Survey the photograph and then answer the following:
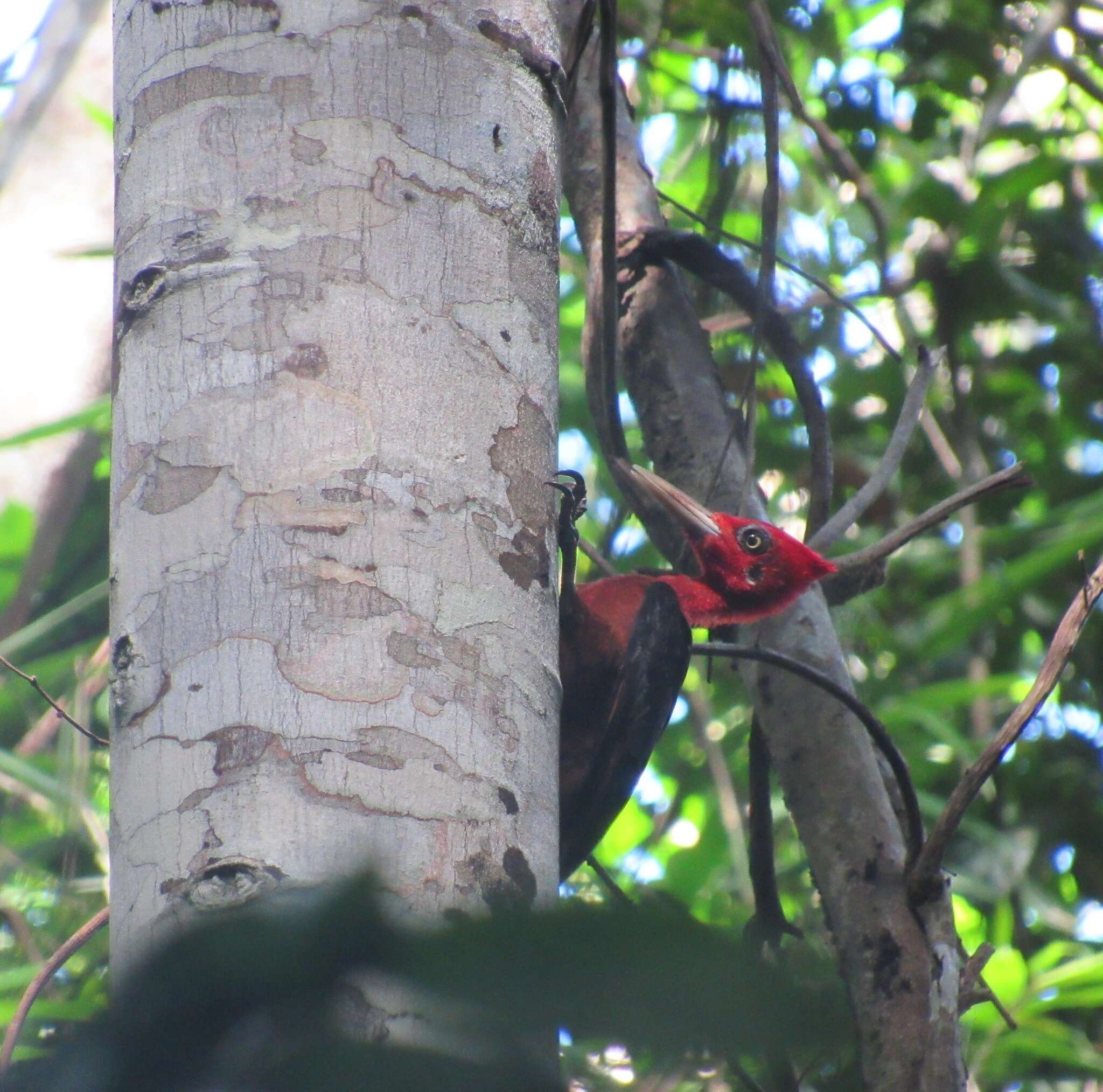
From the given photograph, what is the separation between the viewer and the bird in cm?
348

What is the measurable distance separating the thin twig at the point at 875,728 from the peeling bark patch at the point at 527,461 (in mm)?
884

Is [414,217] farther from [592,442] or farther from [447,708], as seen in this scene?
[592,442]

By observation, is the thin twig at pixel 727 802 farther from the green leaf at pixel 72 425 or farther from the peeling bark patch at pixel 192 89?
the peeling bark patch at pixel 192 89

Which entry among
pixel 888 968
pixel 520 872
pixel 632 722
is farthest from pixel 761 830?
pixel 520 872

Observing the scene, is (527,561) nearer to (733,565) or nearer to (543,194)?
(543,194)

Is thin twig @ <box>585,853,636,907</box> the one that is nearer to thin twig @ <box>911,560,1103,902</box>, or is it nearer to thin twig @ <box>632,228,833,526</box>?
thin twig @ <box>911,560,1103,902</box>

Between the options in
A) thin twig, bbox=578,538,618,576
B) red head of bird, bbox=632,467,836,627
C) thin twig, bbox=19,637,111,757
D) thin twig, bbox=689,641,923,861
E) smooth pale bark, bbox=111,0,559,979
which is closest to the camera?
smooth pale bark, bbox=111,0,559,979

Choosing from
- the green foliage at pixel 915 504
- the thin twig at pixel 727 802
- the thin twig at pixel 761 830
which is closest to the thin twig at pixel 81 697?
the green foliage at pixel 915 504

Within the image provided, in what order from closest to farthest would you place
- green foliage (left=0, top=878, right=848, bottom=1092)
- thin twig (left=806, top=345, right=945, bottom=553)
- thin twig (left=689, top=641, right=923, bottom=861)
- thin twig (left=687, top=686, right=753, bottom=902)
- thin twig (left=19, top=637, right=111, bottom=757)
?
green foliage (left=0, top=878, right=848, bottom=1092) < thin twig (left=689, top=641, right=923, bottom=861) < thin twig (left=806, top=345, right=945, bottom=553) < thin twig (left=19, top=637, right=111, bottom=757) < thin twig (left=687, top=686, right=753, bottom=902)

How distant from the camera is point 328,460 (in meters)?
1.59

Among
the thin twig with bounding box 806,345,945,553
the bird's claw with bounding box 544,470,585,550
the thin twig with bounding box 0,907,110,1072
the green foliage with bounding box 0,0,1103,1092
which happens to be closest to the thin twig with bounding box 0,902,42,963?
the green foliage with bounding box 0,0,1103,1092

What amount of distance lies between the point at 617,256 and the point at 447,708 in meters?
1.98

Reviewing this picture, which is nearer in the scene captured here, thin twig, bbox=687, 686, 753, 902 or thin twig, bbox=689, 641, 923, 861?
thin twig, bbox=689, 641, 923, 861

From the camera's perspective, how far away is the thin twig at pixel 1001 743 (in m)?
2.24
